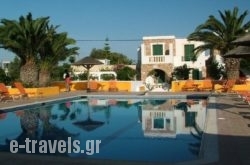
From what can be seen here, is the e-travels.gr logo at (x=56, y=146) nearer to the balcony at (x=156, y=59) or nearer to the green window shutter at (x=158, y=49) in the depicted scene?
the balcony at (x=156, y=59)

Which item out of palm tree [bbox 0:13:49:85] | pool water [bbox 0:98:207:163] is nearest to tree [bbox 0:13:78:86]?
palm tree [bbox 0:13:49:85]

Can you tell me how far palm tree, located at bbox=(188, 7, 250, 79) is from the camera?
86.8ft

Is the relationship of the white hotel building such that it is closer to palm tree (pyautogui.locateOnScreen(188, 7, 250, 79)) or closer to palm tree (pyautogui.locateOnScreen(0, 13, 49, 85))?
palm tree (pyautogui.locateOnScreen(188, 7, 250, 79))

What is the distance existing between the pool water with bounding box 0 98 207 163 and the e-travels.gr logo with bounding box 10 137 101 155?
17cm

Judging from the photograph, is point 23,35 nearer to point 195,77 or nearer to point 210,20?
point 210,20

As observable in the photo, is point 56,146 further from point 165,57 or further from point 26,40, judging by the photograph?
point 165,57

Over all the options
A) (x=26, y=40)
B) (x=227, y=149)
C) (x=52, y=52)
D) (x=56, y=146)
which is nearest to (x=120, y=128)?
(x=56, y=146)

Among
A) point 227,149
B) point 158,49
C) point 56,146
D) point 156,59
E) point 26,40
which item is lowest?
point 56,146

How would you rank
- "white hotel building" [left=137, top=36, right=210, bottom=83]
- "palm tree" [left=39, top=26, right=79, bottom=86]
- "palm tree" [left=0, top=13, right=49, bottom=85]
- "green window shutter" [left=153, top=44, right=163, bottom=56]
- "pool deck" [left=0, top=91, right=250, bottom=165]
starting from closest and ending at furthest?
1. "pool deck" [left=0, top=91, right=250, bottom=165]
2. "palm tree" [left=0, top=13, right=49, bottom=85]
3. "palm tree" [left=39, top=26, right=79, bottom=86]
4. "white hotel building" [left=137, top=36, right=210, bottom=83]
5. "green window shutter" [left=153, top=44, right=163, bottom=56]

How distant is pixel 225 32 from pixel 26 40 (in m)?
12.9

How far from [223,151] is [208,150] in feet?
0.88

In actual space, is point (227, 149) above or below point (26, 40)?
below

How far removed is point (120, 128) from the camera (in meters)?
12.6

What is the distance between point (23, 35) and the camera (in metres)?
25.4
